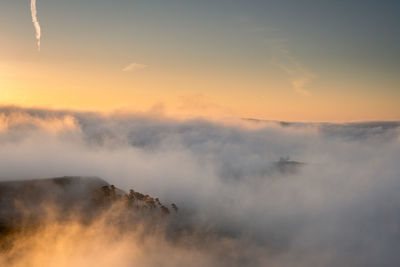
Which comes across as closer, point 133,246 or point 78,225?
point 78,225

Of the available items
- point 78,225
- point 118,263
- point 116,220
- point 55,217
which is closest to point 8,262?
point 55,217

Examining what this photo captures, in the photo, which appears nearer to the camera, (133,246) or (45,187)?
(45,187)

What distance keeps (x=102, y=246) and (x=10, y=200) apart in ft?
205

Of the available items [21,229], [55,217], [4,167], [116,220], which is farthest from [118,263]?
[4,167]

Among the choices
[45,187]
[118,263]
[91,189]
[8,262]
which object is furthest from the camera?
[118,263]

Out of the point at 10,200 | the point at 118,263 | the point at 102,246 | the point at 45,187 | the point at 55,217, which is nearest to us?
the point at 10,200

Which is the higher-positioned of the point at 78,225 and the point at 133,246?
the point at 78,225

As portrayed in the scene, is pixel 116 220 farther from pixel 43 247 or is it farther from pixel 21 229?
pixel 21 229

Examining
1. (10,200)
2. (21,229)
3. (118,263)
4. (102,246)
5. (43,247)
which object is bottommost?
(118,263)

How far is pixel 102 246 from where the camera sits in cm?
17162

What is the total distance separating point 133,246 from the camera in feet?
643

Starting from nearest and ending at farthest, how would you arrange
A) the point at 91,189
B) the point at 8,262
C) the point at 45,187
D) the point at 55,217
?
the point at 8,262
the point at 55,217
the point at 45,187
the point at 91,189

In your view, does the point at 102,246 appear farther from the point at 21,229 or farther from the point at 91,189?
the point at 21,229

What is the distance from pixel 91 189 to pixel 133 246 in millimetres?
60929
